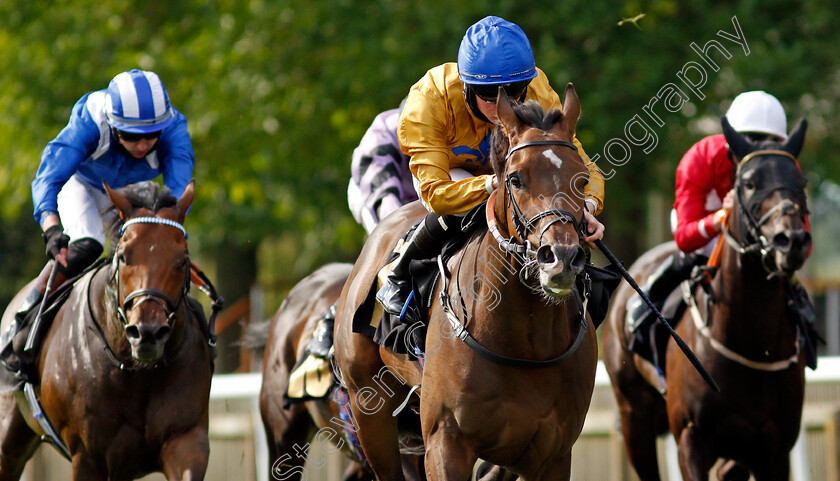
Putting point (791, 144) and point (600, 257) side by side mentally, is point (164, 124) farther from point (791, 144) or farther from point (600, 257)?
point (600, 257)

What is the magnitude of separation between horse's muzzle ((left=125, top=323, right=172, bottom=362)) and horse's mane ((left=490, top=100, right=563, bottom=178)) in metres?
2.00

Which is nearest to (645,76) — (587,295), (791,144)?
(791,144)

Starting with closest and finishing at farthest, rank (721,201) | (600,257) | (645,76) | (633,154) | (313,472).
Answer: (721,201) < (313,472) < (645,76) < (633,154) < (600,257)

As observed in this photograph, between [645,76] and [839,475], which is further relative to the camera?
[645,76]

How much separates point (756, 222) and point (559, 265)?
248cm

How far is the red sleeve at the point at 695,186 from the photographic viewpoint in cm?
665

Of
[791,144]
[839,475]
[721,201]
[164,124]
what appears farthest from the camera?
[839,475]

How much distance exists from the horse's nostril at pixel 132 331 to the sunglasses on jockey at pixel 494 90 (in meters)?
1.98

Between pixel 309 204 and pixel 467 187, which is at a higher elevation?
pixel 467 187

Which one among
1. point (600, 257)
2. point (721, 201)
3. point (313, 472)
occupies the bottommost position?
point (600, 257)

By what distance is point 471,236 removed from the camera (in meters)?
4.62

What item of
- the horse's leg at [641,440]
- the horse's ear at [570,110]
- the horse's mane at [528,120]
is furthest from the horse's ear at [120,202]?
the horse's leg at [641,440]

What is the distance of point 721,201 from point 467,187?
286 cm

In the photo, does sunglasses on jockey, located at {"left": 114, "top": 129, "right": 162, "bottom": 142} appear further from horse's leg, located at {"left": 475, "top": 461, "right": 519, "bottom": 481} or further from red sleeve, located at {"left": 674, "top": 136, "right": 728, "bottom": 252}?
red sleeve, located at {"left": 674, "top": 136, "right": 728, "bottom": 252}
